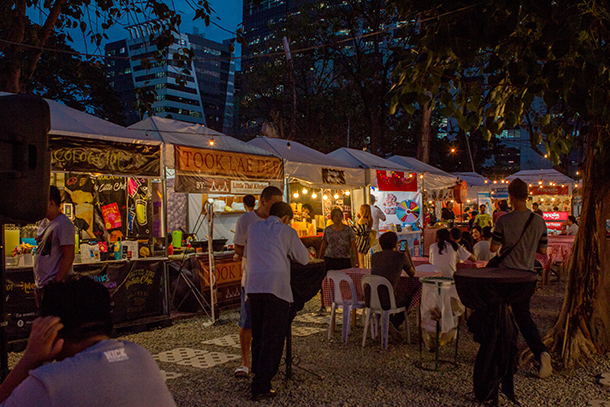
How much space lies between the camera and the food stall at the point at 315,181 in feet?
32.6

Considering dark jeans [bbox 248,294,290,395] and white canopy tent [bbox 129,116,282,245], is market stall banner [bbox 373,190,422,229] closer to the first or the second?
white canopy tent [bbox 129,116,282,245]

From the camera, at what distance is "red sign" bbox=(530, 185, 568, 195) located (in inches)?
805

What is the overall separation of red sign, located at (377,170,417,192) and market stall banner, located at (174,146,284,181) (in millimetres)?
3483

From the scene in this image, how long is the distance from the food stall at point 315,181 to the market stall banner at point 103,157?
9.36 feet

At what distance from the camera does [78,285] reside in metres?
1.64

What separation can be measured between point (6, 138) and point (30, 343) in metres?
1.24

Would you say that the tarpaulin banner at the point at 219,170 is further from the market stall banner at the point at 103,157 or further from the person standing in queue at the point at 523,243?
the person standing in queue at the point at 523,243

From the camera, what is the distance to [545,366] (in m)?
4.85

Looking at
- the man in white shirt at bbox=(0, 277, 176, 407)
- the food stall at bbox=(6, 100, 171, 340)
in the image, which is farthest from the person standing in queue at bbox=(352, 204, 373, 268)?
the man in white shirt at bbox=(0, 277, 176, 407)

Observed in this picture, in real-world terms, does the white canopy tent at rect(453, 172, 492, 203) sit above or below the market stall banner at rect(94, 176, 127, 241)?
above

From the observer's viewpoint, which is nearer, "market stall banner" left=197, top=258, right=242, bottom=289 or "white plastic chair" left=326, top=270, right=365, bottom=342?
"white plastic chair" left=326, top=270, right=365, bottom=342

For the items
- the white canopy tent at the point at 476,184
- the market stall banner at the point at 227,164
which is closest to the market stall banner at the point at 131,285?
the market stall banner at the point at 227,164

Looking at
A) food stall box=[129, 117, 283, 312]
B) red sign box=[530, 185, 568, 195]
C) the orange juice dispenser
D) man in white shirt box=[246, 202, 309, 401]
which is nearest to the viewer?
man in white shirt box=[246, 202, 309, 401]

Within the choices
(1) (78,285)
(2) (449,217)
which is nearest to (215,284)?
(1) (78,285)
